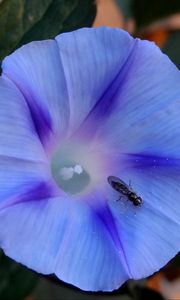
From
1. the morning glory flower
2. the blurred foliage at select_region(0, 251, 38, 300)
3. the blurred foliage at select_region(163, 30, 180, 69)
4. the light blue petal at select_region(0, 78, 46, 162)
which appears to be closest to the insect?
the morning glory flower

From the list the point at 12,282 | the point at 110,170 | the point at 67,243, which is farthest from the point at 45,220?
the point at 12,282

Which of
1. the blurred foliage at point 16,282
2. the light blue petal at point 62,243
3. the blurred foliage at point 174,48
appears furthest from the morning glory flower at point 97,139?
the blurred foliage at point 174,48

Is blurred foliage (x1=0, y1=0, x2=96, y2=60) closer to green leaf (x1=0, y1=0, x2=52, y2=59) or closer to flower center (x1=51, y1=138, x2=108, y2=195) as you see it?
green leaf (x1=0, y1=0, x2=52, y2=59)

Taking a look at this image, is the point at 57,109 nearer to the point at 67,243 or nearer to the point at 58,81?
the point at 58,81

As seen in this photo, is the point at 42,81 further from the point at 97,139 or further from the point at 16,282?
the point at 16,282

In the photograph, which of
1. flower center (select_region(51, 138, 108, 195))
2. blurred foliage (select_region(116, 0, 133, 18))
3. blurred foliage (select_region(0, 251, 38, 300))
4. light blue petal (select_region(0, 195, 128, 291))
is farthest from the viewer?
blurred foliage (select_region(116, 0, 133, 18))

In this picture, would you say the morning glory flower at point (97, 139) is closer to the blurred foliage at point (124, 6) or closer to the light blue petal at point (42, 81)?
the light blue petal at point (42, 81)
